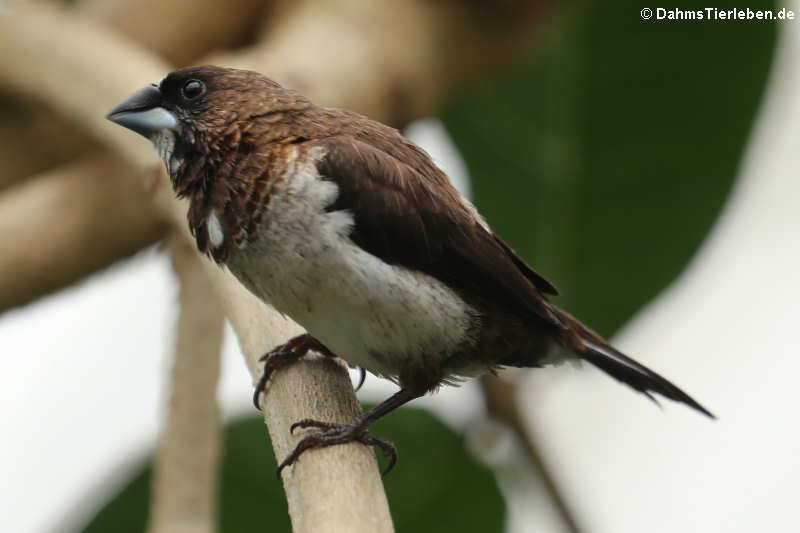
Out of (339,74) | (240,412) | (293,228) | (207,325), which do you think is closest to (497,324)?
(293,228)

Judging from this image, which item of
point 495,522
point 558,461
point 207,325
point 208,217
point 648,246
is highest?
point 208,217

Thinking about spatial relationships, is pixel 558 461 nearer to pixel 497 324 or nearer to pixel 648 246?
pixel 648 246

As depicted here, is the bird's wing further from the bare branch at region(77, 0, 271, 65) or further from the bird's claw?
the bare branch at region(77, 0, 271, 65)

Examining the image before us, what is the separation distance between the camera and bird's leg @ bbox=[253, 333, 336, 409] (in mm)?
1938

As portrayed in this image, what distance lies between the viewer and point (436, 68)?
305 centimetres

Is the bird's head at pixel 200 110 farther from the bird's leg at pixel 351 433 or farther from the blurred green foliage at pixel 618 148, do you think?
the blurred green foliage at pixel 618 148

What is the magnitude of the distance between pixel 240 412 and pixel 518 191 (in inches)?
39.9

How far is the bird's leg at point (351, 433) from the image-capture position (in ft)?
5.65

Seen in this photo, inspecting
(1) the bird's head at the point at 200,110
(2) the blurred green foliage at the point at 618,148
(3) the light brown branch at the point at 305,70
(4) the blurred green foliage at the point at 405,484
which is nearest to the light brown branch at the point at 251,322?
(3) the light brown branch at the point at 305,70

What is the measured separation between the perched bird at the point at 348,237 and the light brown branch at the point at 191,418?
32 centimetres

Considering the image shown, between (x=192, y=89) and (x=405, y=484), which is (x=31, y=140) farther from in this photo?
(x=405, y=484)

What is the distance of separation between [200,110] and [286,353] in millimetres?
476

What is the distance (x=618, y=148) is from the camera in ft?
11.5

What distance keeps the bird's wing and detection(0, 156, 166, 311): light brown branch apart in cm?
66
